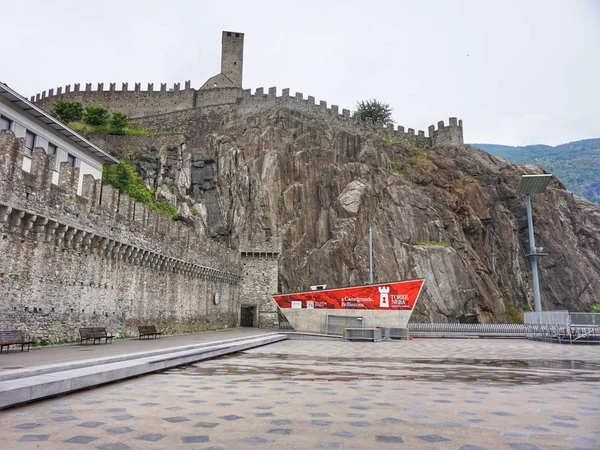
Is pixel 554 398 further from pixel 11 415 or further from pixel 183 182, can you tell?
pixel 183 182

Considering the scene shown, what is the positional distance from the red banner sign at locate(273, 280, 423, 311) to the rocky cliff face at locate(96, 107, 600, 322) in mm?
8189

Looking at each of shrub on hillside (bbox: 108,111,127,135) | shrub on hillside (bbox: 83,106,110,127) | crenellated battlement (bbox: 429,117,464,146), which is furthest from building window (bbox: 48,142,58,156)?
crenellated battlement (bbox: 429,117,464,146)

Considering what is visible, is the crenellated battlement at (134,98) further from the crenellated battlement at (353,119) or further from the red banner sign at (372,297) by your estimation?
the red banner sign at (372,297)

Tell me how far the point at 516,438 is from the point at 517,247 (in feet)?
165

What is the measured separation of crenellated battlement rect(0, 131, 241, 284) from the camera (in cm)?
1421

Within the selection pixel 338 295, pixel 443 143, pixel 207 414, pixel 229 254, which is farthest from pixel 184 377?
pixel 443 143

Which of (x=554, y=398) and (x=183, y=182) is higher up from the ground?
(x=183, y=182)

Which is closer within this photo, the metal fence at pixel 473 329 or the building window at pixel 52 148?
the building window at pixel 52 148

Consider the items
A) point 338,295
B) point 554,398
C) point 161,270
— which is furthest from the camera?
point 338,295

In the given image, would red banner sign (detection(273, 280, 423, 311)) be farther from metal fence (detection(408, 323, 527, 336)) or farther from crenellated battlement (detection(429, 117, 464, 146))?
crenellated battlement (detection(429, 117, 464, 146))

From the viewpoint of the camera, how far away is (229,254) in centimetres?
3494

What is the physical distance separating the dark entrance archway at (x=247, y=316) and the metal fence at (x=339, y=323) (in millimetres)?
9388

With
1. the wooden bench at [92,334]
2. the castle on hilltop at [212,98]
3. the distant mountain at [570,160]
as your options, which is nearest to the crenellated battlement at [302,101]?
the castle on hilltop at [212,98]

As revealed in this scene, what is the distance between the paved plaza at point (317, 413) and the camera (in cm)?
508
